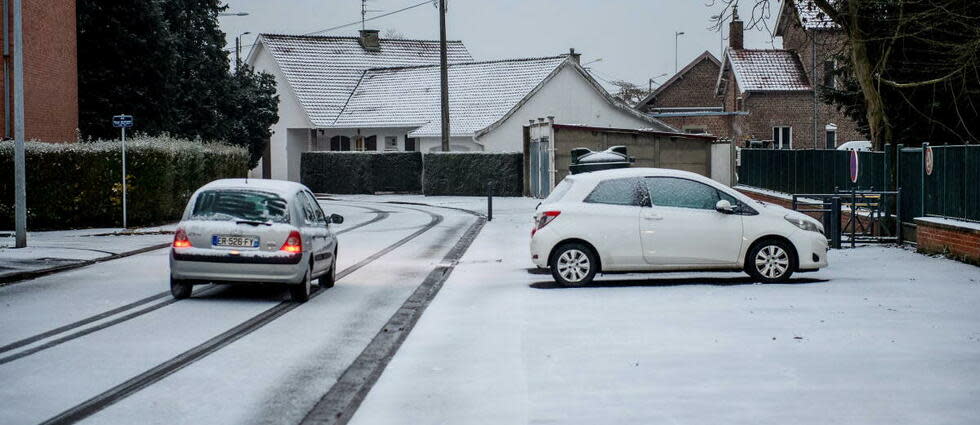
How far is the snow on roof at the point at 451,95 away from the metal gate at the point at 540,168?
14.2 metres

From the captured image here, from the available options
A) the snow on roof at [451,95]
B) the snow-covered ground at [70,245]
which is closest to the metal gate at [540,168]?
the snow on roof at [451,95]

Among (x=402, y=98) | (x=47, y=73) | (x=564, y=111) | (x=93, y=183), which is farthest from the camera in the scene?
(x=402, y=98)

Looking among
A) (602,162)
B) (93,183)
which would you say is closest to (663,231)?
(602,162)

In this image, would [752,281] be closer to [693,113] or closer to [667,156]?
[667,156]

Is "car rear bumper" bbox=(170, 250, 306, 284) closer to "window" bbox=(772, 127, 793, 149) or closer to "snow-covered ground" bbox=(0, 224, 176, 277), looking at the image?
"snow-covered ground" bbox=(0, 224, 176, 277)

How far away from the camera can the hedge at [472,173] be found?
157 feet

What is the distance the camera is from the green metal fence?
1898 centimetres

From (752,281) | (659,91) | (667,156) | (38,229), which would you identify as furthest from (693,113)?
(752,281)

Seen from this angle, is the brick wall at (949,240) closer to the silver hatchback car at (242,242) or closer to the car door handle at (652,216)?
the car door handle at (652,216)

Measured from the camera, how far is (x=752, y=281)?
16344 mm

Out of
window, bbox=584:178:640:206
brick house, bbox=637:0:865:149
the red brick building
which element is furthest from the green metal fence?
brick house, bbox=637:0:865:149

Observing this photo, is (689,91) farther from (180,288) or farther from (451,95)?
(180,288)

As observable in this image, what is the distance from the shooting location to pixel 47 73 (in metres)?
35.8

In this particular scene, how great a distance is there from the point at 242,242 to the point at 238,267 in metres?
0.30
